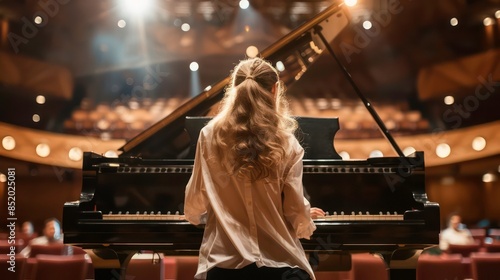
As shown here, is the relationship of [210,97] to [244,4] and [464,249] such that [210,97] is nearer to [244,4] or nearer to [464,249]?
[464,249]

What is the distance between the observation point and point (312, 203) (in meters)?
3.05

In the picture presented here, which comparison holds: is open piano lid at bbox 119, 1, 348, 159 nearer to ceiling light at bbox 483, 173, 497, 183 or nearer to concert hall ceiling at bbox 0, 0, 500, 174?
concert hall ceiling at bbox 0, 0, 500, 174

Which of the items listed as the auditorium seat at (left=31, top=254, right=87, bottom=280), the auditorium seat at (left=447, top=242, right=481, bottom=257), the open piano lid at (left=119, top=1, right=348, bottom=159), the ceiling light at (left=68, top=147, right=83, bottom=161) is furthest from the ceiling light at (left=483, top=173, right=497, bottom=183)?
the auditorium seat at (left=31, top=254, right=87, bottom=280)

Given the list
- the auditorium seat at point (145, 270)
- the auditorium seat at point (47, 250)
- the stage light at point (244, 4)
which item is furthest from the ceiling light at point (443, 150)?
the auditorium seat at point (145, 270)

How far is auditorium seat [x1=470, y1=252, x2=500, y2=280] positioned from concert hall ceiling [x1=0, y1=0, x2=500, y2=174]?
8466 millimetres

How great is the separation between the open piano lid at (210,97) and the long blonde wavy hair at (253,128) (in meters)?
1.72

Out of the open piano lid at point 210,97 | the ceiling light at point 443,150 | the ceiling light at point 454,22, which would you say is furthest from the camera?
the ceiling light at point 454,22

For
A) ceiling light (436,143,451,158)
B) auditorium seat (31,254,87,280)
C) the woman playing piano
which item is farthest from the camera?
ceiling light (436,143,451,158)

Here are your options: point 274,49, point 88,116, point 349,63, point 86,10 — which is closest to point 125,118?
point 88,116

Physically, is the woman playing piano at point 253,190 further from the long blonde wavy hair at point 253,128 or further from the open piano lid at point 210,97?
the open piano lid at point 210,97

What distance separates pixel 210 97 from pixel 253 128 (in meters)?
2.02

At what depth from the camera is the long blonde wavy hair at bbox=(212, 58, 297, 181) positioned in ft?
5.70

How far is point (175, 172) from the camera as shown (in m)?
3.07

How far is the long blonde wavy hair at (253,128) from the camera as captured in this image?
174 cm
